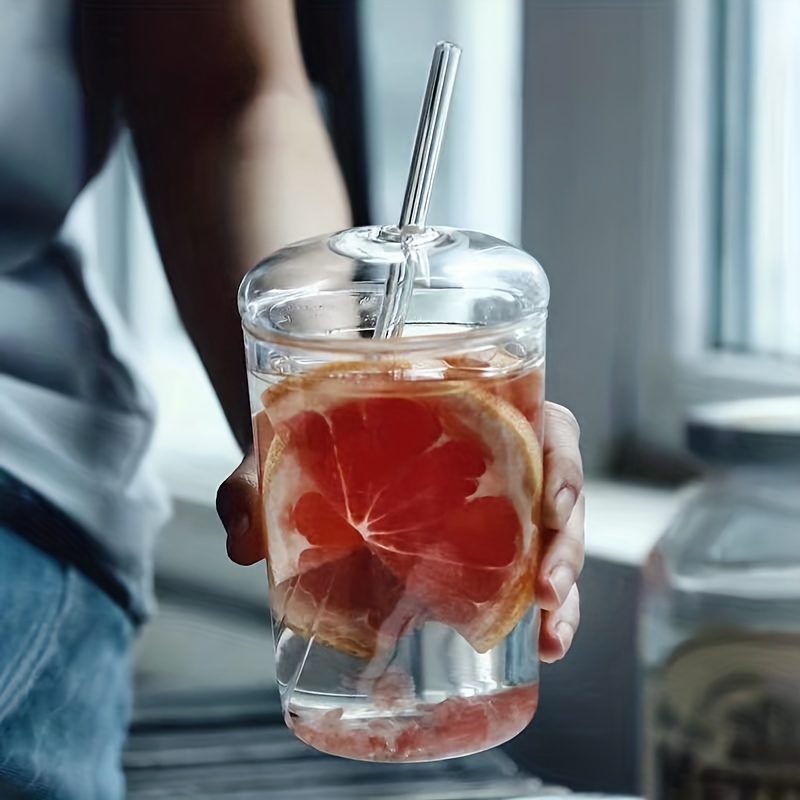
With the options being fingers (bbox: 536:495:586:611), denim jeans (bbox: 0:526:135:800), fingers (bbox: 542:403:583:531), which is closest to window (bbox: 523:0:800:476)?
fingers (bbox: 542:403:583:531)

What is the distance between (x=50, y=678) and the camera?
33.7 inches

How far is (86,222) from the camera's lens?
85 cm

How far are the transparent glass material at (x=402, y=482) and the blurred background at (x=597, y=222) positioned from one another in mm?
221

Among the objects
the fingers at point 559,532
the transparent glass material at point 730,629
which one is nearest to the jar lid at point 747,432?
the transparent glass material at point 730,629

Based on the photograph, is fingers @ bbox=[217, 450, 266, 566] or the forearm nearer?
fingers @ bbox=[217, 450, 266, 566]

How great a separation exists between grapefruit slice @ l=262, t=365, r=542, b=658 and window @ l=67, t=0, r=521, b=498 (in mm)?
299

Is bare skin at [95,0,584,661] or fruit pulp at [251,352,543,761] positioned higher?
bare skin at [95,0,584,661]

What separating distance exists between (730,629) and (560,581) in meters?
0.14

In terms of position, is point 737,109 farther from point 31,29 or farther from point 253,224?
point 31,29

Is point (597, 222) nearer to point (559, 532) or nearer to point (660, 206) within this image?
point (660, 206)

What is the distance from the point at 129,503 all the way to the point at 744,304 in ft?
1.52

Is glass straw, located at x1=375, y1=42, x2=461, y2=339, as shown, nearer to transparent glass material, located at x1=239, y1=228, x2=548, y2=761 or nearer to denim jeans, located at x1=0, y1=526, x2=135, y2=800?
transparent glass material, located at x1=239, y1=228, x2=548, y2=761

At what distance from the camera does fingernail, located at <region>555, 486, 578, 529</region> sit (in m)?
0.62

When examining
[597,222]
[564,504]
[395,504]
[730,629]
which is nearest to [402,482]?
[395,504]
